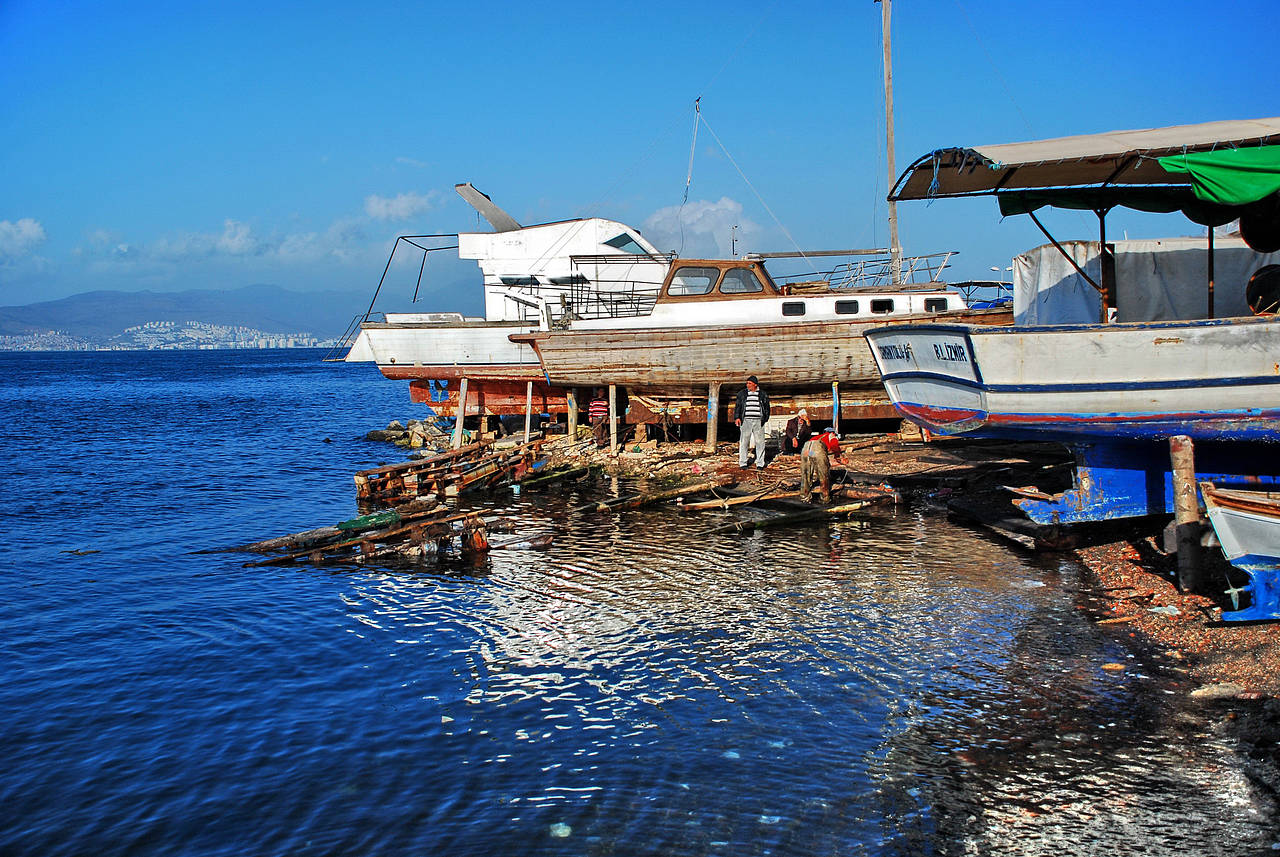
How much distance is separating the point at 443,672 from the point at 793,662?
3468mm

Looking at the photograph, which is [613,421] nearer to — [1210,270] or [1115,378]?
[1115,378]

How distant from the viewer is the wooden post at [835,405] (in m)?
19.9

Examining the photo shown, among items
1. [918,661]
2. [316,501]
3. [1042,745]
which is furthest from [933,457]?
[316,501]

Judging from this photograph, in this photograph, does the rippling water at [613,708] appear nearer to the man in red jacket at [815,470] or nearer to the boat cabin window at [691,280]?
the man in red jacket at [815,470]

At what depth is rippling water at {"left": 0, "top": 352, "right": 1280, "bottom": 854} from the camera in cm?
622

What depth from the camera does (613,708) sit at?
8.03m

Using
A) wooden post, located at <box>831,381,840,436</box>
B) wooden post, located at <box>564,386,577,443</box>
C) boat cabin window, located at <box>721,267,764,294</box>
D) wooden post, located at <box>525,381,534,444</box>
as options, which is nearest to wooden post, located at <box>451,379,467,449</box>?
wooden post, located at <box>525,381,534,444</box>

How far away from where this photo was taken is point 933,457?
18.0 meters

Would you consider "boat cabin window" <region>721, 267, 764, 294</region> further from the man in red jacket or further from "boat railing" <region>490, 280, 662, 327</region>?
the man in red jacket

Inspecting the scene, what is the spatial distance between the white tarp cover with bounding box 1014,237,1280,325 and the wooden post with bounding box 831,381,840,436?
20.7 ft

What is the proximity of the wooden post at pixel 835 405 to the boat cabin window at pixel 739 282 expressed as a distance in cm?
272

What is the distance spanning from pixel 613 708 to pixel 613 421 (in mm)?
13130

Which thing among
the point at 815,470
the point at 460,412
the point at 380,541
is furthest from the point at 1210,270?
the point at 460,412

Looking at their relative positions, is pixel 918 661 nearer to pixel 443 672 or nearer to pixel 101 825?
pixel 443 672
